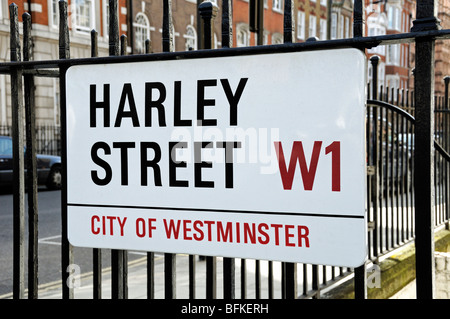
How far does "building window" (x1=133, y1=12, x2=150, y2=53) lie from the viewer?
19.9 metres

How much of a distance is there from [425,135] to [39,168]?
1414 cm

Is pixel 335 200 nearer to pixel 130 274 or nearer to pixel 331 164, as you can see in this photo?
pixel 331 164

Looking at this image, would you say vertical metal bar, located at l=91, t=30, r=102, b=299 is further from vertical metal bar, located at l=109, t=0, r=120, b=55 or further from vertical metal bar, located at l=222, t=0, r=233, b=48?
vertical metal bar, located at l=222, t=0, r=233, b=48

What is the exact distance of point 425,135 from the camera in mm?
1694

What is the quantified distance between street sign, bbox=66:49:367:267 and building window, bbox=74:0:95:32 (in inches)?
659

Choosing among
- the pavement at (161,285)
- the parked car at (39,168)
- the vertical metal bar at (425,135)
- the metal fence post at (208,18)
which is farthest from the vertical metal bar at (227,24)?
the parked car at (39,168)

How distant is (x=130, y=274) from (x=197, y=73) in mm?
3897

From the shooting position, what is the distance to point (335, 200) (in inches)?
69.4

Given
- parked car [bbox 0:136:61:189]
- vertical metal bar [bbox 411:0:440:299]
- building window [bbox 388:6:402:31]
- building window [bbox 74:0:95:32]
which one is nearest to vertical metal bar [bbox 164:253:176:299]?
vertical metal bar [bbox 411:0:440:299]

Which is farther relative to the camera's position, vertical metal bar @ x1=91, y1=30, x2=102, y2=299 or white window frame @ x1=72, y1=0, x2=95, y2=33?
white window frame @ x1=72, y1=0, x2=95, y2=33

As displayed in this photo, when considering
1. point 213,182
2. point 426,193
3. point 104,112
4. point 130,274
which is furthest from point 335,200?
point 130,274

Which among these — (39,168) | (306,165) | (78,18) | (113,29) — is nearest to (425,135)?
(306,165)

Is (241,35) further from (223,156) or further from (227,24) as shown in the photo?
(223,156)

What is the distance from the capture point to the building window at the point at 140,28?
19.9 meters
